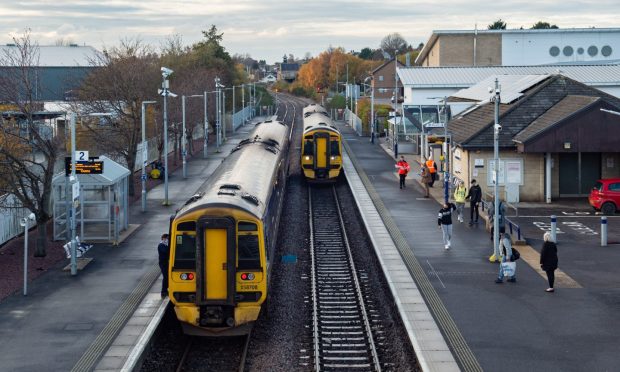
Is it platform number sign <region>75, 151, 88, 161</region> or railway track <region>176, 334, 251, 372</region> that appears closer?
railway track <region>176, 334, 251, 372</region>

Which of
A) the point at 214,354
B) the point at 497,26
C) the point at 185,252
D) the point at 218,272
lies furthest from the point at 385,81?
the point at 214,354

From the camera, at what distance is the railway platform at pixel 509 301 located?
15727 mm

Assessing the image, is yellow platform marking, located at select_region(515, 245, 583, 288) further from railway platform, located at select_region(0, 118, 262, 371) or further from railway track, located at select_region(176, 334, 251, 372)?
railway platform, located at select_region(0, 118, 262, 371)

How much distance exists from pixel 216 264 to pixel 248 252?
27.3 inches

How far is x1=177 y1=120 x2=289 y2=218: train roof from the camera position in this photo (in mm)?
17469

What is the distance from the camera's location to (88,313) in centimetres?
1877

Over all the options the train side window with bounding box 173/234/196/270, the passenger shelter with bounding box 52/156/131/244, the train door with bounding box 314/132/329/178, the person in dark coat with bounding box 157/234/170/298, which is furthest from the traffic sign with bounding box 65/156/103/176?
the train door with bounding box 314/132/329/178

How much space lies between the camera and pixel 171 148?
6034cm

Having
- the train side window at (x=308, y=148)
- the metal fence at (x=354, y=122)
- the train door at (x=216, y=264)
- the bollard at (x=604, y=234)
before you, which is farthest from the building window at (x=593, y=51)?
the train door at (x=216, y=264)

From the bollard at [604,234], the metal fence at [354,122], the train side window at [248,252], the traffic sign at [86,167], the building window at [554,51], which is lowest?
the bollard at [604,234]

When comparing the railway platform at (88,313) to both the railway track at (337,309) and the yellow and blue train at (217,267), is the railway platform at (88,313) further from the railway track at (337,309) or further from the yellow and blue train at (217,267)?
the railway track at (337,309)

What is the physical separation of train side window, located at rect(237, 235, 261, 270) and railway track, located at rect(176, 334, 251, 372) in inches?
60.2

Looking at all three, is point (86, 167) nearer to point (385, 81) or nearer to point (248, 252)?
point (248, 252)

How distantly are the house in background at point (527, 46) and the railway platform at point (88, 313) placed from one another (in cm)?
5930
